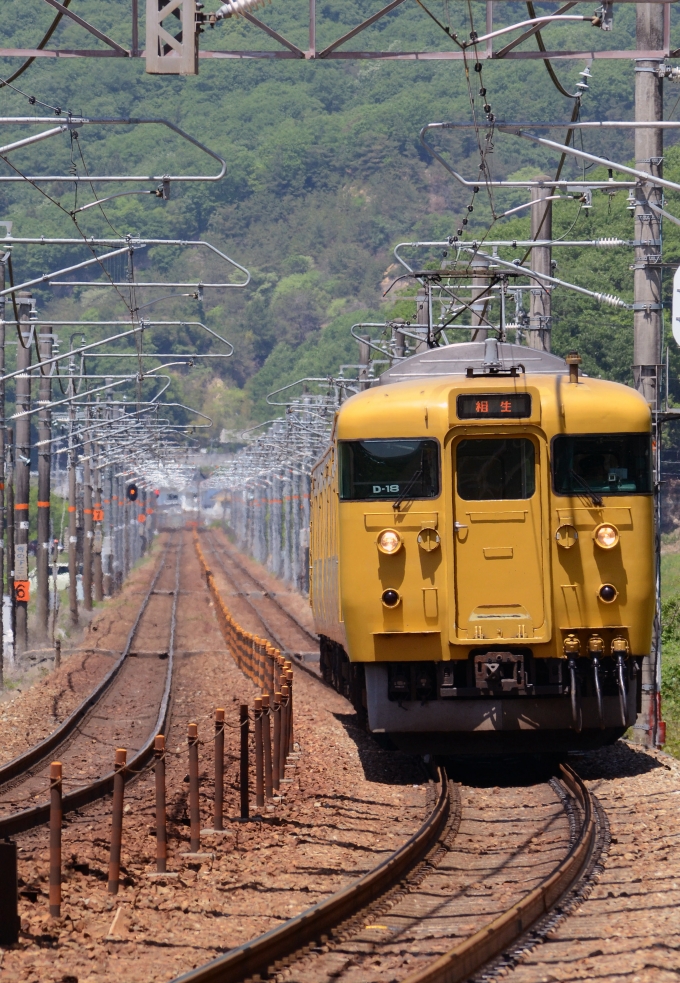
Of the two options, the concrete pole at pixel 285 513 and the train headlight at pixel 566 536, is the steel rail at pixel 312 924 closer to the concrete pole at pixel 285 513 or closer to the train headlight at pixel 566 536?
the train headlight at pixel 566 536

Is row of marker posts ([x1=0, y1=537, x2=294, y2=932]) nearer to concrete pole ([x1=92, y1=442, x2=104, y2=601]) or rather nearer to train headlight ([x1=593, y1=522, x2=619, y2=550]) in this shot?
→ train headlight ([x1=593, y1=522, x2=619, y2=550])

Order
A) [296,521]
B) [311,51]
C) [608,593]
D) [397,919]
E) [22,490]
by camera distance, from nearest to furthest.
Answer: [397,919] → [311,51] → [608,593] → [22,490] → [296,521]

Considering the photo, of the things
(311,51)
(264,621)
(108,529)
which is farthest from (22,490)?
(108,529)

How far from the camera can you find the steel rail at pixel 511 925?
737 cm

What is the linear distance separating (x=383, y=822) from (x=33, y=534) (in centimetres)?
8315

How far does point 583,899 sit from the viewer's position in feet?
31.0

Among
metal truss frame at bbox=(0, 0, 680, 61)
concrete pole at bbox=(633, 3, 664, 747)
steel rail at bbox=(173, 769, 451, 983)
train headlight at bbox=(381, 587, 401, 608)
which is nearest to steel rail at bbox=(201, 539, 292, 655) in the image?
concrete pole at bbox=(633, 3, 664, 747)

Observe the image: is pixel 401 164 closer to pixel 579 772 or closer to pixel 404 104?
pixel 404 104

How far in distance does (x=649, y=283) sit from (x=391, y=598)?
569 cm

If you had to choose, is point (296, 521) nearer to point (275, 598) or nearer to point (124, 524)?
point (275, 598)

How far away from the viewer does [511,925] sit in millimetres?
8391

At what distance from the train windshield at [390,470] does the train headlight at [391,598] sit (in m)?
0.90

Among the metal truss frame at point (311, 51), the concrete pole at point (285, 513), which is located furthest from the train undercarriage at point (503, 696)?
the concrete pole at point (285, 513)

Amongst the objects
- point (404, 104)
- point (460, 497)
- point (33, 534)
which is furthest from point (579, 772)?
point (404, 104)
